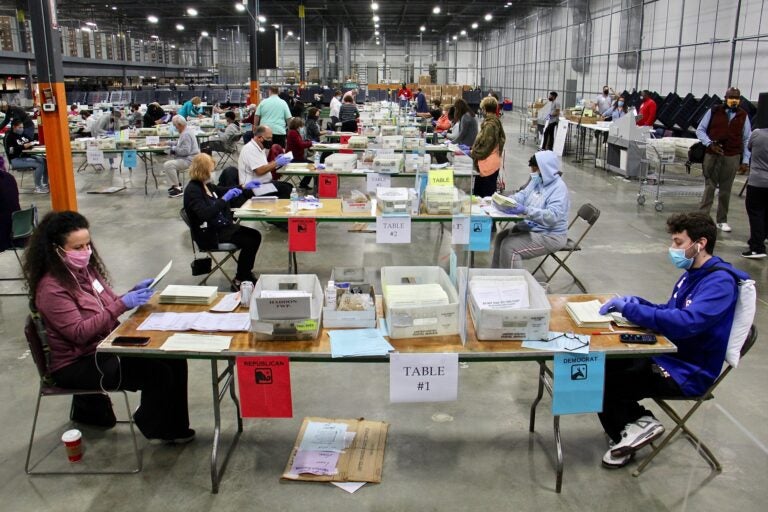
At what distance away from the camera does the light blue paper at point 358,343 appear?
282cm

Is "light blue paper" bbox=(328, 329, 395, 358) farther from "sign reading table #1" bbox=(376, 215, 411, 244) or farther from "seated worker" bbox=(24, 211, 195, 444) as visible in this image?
"sign reading table #1" bbox=(376, 215, 411, 244)

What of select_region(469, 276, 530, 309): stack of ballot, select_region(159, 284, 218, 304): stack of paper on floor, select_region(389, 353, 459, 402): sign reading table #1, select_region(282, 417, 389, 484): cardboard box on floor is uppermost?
select_region(469, 276, 530, 309): stack of ballot

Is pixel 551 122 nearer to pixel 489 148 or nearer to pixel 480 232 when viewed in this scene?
pixel 489 148

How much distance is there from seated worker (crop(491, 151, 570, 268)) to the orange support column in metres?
4.64

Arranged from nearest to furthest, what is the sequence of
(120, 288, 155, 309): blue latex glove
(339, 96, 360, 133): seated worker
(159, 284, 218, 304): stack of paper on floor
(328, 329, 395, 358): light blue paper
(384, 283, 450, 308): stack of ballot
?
(328, 329, 395, 358): light blue paper, (384, 283, 450, 308): stack of ballot, (120, 288, 155, 309): blue latex glove, (159, 284, 218, 304): stack of paper on floor, (339, 96, 360, 133): seated worker

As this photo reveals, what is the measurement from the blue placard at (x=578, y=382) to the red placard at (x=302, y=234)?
311 cm

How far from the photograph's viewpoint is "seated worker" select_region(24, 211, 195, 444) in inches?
122

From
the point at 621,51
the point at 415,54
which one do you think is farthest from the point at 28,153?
the point at 415,54

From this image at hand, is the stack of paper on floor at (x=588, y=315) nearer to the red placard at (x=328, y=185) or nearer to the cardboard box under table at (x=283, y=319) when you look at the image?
the cardboard box under table at (x=283, y=319)

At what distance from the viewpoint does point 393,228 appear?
561cm

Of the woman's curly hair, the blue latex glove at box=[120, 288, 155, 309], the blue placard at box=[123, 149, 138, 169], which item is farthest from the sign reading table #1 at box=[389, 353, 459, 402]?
the blue placard at box=[123, 149, 138, 169]

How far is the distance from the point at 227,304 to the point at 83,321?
0.70m

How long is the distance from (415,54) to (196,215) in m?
42.4

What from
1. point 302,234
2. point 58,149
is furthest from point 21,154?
point 302,234
